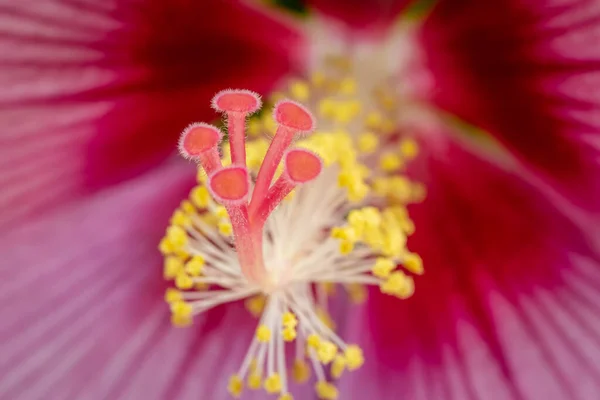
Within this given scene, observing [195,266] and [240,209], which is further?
[195,266]

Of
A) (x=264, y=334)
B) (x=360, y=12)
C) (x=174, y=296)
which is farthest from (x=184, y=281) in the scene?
(x=360, y=12)

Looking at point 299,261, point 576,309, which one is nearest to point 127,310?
point 299,261

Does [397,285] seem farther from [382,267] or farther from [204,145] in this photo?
[204,145]

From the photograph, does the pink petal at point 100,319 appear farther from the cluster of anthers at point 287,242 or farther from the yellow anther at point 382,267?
the yellow anther at point 382,267

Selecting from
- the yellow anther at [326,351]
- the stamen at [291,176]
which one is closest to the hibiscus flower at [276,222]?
the yellow anther at [326,351]

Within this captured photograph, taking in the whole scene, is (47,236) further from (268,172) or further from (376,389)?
(376,389)

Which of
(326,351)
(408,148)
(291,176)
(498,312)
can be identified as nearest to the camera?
(291,176)

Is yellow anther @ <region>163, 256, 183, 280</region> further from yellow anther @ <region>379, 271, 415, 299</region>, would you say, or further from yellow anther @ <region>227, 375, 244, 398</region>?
yellow anther @ <region>379, 271, 415, 299</region>
